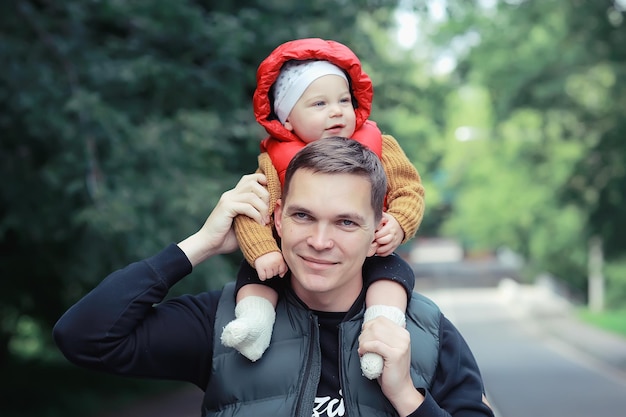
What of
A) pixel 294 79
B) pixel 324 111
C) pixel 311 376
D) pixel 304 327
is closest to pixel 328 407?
pixel 311 376

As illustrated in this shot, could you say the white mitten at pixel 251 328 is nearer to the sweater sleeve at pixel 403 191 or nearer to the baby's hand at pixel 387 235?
the baby's hand at pixel 387 235

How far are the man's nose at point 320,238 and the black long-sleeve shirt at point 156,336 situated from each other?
14.5 inches

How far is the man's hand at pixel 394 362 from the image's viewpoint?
8.00 ft

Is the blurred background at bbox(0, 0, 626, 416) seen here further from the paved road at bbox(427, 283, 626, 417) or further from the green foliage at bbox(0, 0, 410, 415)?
the paved road at bbox(427, 283, 626, 417)

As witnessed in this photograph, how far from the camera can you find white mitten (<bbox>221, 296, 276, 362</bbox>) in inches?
98.8

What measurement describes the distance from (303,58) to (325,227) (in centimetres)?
70

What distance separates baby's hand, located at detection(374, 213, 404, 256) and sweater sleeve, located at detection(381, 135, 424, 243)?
4cm

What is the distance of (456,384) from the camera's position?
2621 millimetres

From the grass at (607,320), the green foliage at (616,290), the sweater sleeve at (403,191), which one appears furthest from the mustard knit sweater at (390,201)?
the green foliage at (616,290)

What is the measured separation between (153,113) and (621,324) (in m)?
23.7

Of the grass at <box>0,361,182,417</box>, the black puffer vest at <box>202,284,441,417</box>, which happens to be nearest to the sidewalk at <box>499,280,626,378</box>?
the grass at <box>0,361,182,417</box>

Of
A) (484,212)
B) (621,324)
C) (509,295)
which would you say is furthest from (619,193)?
(484,212)

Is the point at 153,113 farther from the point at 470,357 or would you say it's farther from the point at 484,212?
the point at 484,212

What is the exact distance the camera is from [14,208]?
859 centimetres
